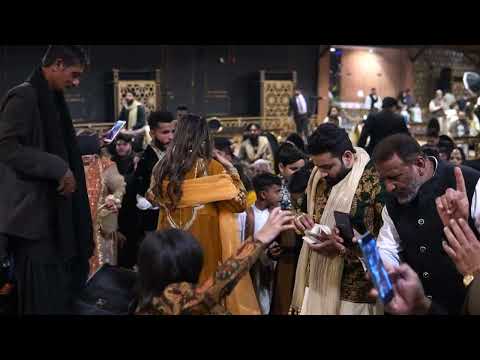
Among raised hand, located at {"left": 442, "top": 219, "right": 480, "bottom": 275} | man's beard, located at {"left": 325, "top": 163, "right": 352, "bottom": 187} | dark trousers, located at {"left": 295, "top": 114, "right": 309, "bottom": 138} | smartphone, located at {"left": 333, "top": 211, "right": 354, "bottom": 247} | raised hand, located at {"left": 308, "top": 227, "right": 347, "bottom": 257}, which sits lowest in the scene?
dark trousers, located at {"left": 295, "top": 114, "right": 309, "bottom": 138}

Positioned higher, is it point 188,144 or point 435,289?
point 188,144

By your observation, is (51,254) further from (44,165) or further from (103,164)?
(103,164)

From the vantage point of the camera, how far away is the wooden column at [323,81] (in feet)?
65.7

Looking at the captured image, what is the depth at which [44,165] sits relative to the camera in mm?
2992

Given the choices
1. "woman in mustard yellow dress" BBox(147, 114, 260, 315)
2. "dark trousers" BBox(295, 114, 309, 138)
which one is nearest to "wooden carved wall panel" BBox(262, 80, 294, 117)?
"dark trousers" BBox(295, 114, 309, 138)

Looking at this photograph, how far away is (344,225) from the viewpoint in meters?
3.06

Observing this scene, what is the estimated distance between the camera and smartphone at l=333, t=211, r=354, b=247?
3.07 metres

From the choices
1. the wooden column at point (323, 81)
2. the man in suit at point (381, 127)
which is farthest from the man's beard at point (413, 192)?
the wooden column at point (323, 81)

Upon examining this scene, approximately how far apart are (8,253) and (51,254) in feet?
0.67

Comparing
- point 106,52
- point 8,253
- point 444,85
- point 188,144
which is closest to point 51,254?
point 8,253

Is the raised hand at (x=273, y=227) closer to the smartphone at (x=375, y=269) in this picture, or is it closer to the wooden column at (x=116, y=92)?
the smartphone at (x=375, y=269)

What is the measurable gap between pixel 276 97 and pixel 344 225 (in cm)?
1552

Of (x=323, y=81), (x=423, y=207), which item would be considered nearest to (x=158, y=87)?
(x=323, y=81)

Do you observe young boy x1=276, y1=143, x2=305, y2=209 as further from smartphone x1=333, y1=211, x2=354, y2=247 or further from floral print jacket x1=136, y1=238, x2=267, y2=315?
floral print jacket x1=136, y1=238, x2=267, y2=315
